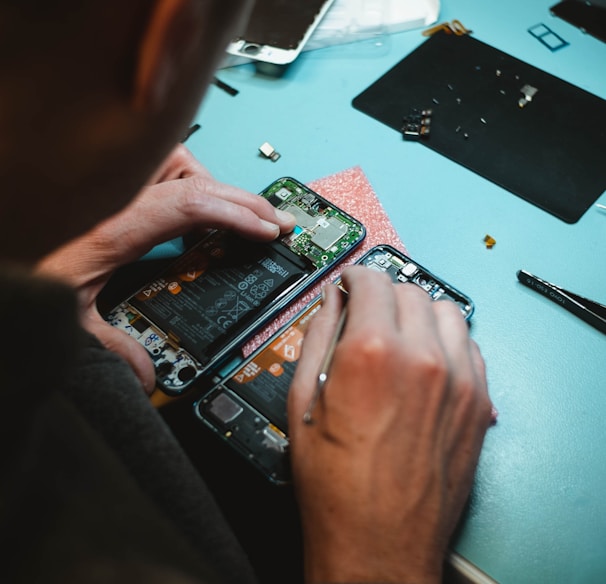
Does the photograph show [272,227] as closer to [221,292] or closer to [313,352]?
[221,292]

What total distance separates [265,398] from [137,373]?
0.58 feet

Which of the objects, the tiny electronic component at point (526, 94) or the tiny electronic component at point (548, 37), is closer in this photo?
the tiny electronic component at point (526, 94)

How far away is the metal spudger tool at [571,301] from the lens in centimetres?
96

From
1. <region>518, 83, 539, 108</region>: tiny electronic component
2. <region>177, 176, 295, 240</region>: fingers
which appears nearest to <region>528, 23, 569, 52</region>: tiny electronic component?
<region>518, 83, 539, 108</region>: tiny electronic component

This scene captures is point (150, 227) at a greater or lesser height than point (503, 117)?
lesser

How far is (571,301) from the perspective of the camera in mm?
969

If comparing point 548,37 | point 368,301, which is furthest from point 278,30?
point 368,301

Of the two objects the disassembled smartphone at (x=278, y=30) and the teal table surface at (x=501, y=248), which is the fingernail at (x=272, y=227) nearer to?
the teal table surface at (x=501, y=248)

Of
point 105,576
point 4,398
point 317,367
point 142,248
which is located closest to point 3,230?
point 4,398

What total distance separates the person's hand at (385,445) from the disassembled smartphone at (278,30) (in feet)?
2.46

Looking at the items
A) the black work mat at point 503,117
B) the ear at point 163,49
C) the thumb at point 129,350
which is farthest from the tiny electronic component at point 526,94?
the ear at point 163,49

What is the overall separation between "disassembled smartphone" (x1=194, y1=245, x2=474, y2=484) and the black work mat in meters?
0.34

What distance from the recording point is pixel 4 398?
419mm

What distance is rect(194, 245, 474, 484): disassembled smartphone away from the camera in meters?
0.79
